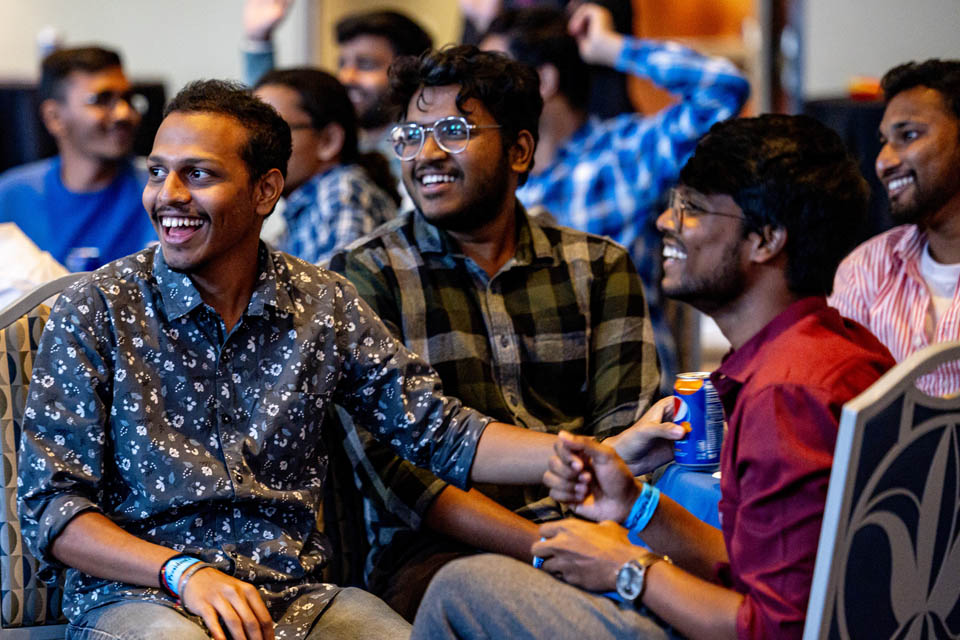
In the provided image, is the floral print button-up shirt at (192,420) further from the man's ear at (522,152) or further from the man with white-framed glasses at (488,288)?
the man's ear at (522,152)

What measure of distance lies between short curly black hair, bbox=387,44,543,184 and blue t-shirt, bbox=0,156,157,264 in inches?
76.2

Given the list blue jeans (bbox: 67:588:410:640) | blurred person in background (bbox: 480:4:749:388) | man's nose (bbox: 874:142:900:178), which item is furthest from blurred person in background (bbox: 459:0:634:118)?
blue jeans (bbox: 67:588:410:640)

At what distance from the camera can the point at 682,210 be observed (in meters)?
1.86

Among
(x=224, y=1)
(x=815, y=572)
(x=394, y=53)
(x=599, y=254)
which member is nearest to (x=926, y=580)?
(x=815, y=572)

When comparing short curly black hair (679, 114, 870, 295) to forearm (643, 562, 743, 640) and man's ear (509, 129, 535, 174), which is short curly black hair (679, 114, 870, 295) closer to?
forearm (643, 562, 743, 640)

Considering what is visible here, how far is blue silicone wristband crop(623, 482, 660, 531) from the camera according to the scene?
1.76 metres

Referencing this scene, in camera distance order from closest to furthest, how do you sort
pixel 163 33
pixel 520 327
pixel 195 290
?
pixel 195 290 < pixel 520 327 < pixel 163 33

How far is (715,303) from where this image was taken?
1.83m

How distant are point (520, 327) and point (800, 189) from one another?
801mm

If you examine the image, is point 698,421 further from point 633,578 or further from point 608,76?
point 608,76

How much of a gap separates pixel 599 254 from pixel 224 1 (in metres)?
4.64

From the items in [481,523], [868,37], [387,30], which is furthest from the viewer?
[868,37]

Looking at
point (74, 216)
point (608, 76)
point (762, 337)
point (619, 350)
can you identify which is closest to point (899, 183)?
point (619, 350)

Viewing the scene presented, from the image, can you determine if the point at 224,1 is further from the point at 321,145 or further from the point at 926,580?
the point at 926,580
